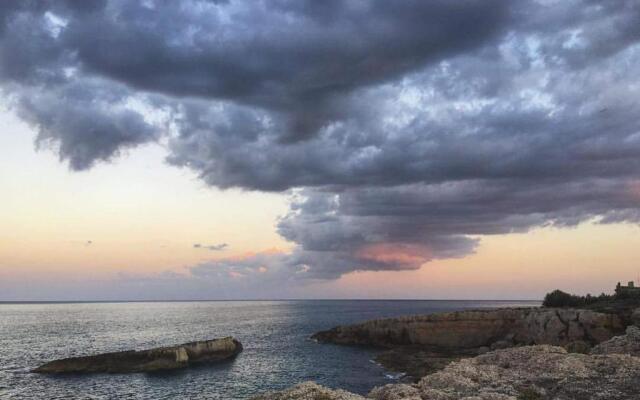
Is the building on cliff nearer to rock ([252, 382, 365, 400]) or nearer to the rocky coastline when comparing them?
the rocky coastline

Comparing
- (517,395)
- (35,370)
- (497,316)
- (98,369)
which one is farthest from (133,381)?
(497,316)

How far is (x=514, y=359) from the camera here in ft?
138

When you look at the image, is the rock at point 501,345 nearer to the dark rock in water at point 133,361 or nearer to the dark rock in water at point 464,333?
the dark rock in water at point 464,333

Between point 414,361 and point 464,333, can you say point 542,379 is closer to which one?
point 414,361

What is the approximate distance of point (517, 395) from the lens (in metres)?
29.6

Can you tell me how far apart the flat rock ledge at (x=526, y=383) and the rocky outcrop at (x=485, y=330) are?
42.8m

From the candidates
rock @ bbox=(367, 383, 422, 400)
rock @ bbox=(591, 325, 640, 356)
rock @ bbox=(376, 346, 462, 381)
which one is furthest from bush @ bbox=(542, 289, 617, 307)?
rock @ bbox=(367, 383, 422, 400)

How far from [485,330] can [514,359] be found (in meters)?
59.3

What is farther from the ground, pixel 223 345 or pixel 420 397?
pixel 420 397

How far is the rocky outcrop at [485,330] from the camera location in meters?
77.3

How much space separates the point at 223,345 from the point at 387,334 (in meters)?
37.9

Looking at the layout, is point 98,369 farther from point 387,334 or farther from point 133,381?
point 387,334

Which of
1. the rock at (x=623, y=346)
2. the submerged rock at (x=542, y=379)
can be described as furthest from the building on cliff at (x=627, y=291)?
the submerged rock at (x=542, y=379)

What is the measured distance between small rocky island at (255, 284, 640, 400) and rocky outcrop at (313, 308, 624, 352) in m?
0.16
